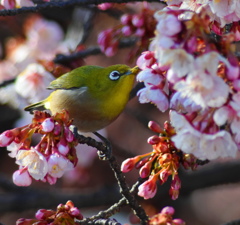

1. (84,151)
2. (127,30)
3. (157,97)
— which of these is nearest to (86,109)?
(127,30)

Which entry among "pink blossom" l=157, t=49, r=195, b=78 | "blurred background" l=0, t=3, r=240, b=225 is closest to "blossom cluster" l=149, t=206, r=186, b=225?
"pink blossom" l=157, t=49, r=195, b=78

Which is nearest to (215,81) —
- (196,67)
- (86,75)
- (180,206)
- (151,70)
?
(196,67)

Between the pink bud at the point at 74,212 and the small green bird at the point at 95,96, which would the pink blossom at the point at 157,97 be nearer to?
the pink bud at the point at 74,212

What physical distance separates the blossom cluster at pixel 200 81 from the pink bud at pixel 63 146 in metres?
0.54

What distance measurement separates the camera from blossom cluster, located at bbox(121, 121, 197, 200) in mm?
2189

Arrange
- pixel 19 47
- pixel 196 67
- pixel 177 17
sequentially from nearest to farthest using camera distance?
pixel 196 67 → pixel 177 17 → pixel 19 47

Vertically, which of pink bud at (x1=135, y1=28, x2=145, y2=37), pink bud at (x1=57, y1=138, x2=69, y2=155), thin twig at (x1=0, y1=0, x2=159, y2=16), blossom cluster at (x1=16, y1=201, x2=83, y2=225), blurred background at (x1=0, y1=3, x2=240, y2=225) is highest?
thin twig at (x1=0, y1=0, x2=159, y2=16)

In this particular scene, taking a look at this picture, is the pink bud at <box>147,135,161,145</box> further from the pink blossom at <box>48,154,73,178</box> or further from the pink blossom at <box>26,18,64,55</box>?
the pink blossom at <box>26,18,64,55</box>

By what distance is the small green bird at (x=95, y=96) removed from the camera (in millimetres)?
3338

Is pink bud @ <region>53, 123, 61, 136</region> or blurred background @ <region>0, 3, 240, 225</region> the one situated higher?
pink bud @ <region>53, 123, 61, 136</region>

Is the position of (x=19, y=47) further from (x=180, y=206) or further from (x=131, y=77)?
(x=180, y=206)

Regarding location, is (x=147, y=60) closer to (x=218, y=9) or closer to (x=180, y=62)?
(x=218, y=9)

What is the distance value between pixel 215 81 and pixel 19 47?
342cm

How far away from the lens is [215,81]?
1.66m
